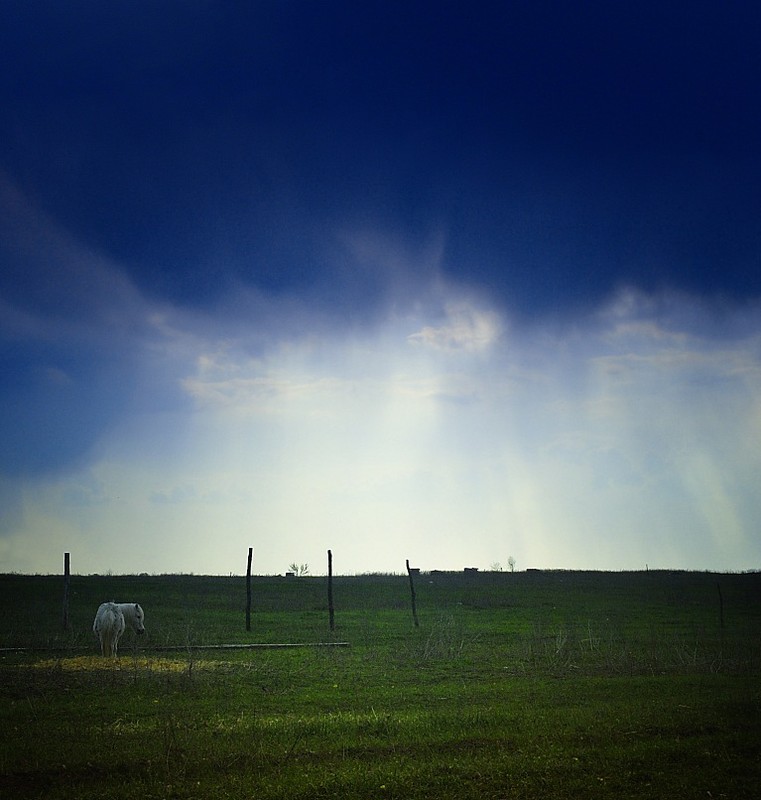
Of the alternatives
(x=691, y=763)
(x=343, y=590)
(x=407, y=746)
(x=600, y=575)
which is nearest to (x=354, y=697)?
(x=407, y=746)

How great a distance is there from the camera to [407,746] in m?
11.6

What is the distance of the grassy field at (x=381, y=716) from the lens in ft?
32.0

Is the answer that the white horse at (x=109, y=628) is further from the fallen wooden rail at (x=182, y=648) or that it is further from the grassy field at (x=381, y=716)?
the fallen wooden rail at (x=182, y=648)

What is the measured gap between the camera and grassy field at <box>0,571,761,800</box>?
9.76 meters

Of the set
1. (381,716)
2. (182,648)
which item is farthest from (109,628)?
(381,716)

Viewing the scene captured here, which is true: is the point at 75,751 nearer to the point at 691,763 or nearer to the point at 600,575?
the point at 691,763

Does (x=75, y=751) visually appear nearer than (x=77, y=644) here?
Yes

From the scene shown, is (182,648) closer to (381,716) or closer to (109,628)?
(109,628)

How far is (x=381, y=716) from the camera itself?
13.8m

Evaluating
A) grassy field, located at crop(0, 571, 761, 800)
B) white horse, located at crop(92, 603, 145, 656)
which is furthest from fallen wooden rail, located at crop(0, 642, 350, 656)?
white horse, located at crop(92, 603, 145, 656)

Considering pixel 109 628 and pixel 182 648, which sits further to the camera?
pixel 182 648

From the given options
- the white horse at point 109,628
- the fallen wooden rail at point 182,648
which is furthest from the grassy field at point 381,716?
the white horse at point 109,628

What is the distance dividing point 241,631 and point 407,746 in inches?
908

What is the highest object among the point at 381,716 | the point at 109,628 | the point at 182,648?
the point at 109,628
